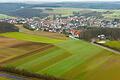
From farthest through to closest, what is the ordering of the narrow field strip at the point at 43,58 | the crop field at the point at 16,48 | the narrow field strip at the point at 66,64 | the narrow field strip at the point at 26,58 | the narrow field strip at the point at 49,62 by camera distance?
the crop field at the point at 16,48 < the narrow field strip at the point at 26,58 < the narrow field strip at the point at 43,58 < the narrow field strip at the point at 49,62 < the narrow field strip at the point at 66,64

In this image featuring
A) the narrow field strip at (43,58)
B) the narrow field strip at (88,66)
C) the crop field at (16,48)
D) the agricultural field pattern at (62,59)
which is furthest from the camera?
the crop field at (16,48)

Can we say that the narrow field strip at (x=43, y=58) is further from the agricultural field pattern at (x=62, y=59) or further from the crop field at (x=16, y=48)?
the crop field at (x=16, y=48)

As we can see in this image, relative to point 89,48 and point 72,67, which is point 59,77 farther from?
point 89,48

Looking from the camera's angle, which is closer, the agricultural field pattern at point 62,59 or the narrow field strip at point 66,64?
the agricultural field pattern at point 62,59

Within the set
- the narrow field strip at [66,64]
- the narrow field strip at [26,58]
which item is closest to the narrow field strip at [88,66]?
the narrow field strip at [66,64]

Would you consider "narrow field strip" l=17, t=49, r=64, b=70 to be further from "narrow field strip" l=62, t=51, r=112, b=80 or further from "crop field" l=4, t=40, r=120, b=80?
"narrow field strip" l=62, t=51, r=112, b=80

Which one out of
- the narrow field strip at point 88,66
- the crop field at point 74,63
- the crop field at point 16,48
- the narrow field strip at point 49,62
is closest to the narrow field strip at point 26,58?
the crop field at point 74,63

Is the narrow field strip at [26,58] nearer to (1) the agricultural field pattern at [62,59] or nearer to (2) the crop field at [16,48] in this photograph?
(1) the agricultural field pattern at [62,59]

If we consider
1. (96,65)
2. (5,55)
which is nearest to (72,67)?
(96,65)
